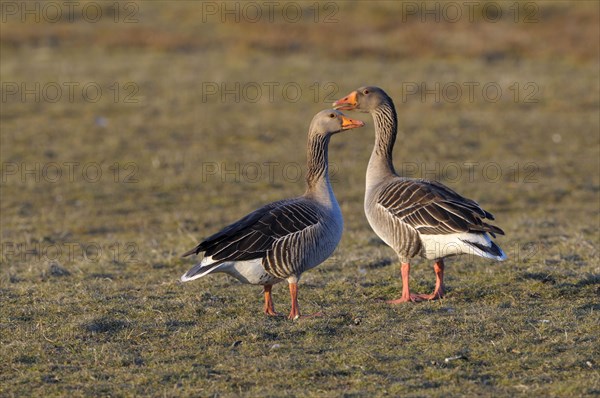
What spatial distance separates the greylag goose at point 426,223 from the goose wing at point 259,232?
2.86 ft

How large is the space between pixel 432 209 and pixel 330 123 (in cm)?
150

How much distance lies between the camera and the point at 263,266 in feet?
27.3

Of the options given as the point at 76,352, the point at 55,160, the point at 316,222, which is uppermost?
the point at 316,222

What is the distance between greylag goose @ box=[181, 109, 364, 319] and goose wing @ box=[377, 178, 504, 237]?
2.08 feet

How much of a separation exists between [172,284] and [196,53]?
78.6 feet

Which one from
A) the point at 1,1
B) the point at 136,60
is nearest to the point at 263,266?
the point at 136,60

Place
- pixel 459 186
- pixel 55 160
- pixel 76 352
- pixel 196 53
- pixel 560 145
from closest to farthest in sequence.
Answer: pixel 76 352
pixel 459 186
pixel 55 160
pixel 560 145
pixel 196 53

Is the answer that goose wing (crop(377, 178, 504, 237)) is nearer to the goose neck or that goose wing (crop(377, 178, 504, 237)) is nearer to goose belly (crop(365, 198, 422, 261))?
goose belly (crop(365, 198, 422, 261))

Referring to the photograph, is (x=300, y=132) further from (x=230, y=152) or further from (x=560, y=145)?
(x=560, y=145)

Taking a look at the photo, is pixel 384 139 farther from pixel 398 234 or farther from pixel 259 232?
pixel 259 232

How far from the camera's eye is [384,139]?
10.3 m

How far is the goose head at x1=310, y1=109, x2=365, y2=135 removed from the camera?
9.41 meters

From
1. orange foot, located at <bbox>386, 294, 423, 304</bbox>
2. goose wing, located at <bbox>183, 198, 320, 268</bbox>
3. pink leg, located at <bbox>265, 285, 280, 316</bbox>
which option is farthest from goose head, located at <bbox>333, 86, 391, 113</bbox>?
pink leg, located at <bbox>265, 285, 280, 316</bbox>

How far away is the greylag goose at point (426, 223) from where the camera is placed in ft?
27.8
